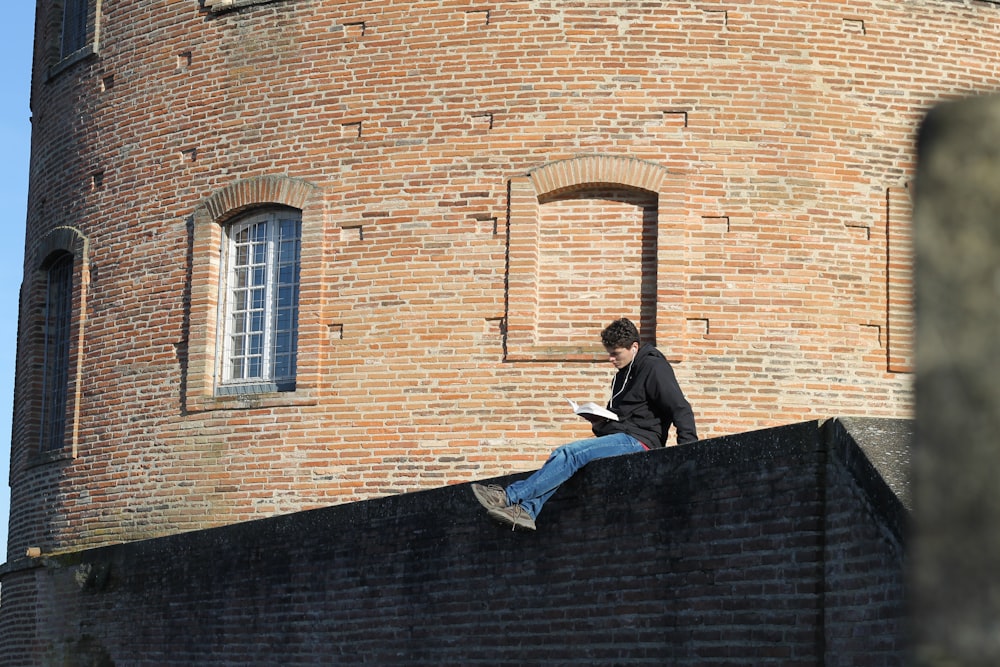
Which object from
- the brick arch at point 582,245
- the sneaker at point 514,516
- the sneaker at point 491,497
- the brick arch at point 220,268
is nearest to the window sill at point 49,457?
the brick arch at point 220,268

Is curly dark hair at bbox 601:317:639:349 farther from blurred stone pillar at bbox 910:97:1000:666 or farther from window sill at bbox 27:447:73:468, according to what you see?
window sill at bbox 27:447:73:468

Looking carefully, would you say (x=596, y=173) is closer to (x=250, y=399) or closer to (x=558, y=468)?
(x=250, y=399)

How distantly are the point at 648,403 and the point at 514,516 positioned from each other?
3.72 feet

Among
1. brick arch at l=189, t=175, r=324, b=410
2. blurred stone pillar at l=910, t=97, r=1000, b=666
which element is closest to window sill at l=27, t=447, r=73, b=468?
brick arch at l=189, t=175, r=324, b=410

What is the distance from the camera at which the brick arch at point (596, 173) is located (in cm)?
1396

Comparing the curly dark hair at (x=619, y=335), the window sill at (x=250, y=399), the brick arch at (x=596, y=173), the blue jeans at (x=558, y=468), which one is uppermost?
the brick arch at (x=596, y=173)

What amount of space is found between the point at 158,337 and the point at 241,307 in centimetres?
99

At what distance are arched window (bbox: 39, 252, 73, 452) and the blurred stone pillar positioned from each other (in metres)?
16.8

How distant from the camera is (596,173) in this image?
46.0 ft

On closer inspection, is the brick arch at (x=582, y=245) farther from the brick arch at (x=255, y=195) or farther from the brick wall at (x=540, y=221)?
the brick arch at (x=255, y=195)

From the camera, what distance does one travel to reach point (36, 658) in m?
16.8

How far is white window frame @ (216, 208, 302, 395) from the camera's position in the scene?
15.3 m

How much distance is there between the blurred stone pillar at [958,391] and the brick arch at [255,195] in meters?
13.7

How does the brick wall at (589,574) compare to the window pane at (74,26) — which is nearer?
the brick wall at (589,574)
